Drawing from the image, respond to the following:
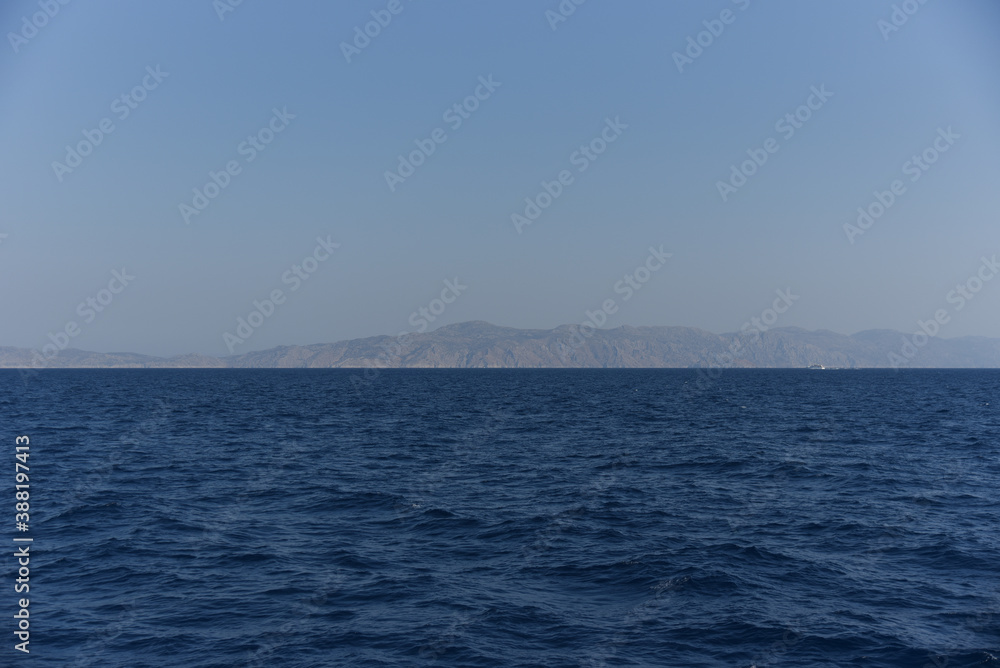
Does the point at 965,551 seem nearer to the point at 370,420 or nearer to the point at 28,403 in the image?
the point at 370,420

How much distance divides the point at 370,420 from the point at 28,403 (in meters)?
63.5

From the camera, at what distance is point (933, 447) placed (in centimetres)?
5366

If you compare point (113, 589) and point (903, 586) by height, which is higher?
point (903, 586)

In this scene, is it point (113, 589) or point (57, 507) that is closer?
point (113, 589)

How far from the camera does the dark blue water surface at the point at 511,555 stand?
1800 centimetres

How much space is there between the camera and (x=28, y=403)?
104 metres

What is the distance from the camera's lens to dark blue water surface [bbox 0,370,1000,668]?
18.0 metres

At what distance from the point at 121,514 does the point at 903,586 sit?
32698 mm

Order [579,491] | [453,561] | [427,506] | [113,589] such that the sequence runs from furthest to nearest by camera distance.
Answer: [579,491] < [427,506] < [453,561] < [113,589]

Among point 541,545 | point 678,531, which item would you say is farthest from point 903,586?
point 541,545

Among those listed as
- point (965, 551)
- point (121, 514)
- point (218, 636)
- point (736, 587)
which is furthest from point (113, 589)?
point (965, 551)

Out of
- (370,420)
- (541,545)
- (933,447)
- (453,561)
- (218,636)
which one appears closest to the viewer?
(218,636)

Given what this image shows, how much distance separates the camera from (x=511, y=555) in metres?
25.5

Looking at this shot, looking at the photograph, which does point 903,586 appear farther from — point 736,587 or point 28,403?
point 28,403
